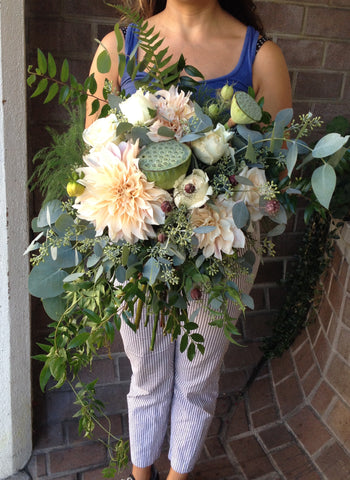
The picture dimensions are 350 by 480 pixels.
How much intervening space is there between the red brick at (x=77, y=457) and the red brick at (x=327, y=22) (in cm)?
185

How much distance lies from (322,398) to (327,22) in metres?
1.51

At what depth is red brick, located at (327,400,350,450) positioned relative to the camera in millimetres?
1759

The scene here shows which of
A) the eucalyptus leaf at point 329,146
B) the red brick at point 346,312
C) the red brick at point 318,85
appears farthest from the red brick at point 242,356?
the eucalyptus leaf at point 329,146

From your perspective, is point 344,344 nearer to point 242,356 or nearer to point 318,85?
point 242,356

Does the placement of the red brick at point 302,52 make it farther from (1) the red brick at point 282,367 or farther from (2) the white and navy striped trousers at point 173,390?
(1) the red brick at point 282,367

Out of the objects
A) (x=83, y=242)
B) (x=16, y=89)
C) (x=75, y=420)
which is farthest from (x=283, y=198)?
(x=75, y=420)

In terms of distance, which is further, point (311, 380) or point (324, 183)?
point (311, 380)

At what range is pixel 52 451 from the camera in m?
1.83

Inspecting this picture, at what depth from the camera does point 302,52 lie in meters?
1.86

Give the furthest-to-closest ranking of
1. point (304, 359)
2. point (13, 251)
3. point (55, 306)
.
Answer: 1. point (304, 359)
2. point (13, 251)
3. point (55, 306)

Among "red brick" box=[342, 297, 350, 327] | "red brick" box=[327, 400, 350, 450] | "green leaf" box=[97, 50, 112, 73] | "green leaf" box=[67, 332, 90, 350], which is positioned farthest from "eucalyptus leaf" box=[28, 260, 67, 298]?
"red brick" box=[327, 400, 350, 450]

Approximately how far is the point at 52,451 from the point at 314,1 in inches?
80.3

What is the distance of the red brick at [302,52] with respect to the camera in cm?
184

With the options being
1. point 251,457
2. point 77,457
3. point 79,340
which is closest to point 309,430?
point 251,457
